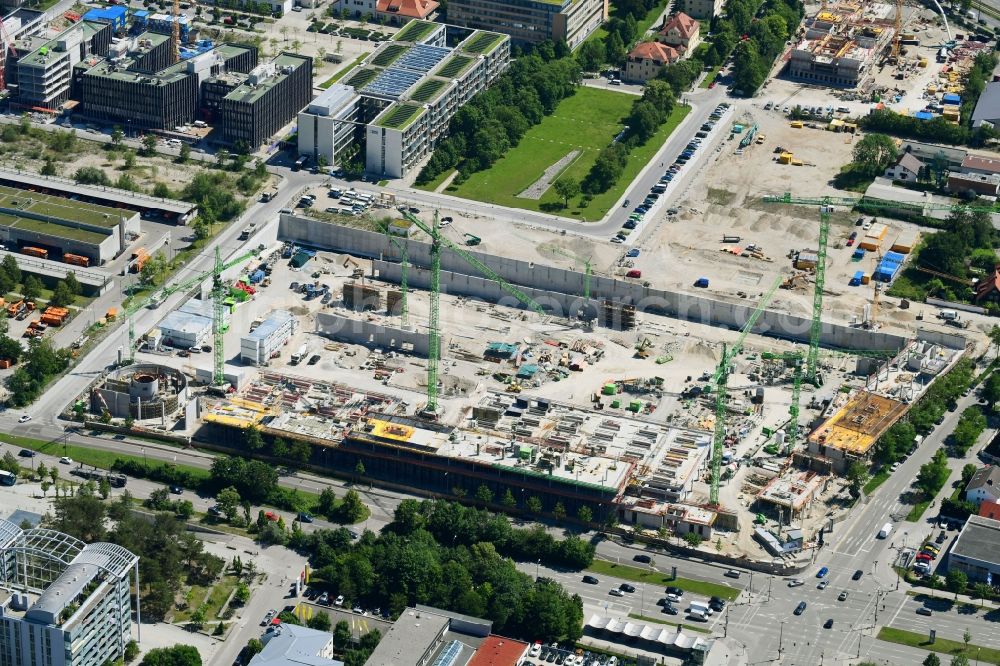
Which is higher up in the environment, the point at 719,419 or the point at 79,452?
the point at 719,419

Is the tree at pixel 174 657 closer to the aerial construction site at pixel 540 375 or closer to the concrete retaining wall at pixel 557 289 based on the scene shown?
the aerial construction site at pixel 540 375

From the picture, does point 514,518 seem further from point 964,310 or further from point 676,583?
point 964,310

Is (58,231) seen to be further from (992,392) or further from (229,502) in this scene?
(992,392)

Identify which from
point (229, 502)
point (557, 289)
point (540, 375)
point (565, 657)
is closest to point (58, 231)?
point (557, 289)

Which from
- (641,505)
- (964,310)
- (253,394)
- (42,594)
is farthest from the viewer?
(964,310)

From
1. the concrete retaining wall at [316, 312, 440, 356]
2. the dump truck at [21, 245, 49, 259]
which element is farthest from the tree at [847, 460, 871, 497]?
the dump truck at [21, 245, 49, 259]

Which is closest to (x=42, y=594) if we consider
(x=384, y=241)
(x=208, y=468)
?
(x=208, y=468)

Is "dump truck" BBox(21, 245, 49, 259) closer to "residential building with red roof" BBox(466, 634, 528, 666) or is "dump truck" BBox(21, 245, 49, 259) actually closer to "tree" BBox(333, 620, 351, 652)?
"tree" BBox(333, 620, 351, 652)
